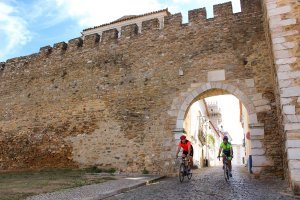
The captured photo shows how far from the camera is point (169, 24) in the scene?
984 centimetres

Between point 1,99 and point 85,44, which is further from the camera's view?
point 1,99

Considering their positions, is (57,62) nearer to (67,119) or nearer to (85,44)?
(85,44)

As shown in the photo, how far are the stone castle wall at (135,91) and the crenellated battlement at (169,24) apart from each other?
0.11ft

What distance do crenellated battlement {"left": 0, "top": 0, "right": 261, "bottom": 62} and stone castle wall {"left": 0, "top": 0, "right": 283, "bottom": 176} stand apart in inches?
1.3

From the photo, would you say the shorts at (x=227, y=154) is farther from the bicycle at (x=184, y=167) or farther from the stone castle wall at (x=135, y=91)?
the bicycle at (x=184, y=167)

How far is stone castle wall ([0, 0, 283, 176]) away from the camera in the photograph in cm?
829

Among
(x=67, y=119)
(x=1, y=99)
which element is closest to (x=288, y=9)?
(x=67, y=119)

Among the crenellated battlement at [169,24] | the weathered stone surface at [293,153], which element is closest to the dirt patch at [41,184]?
the weathered stone surface at [293,153]

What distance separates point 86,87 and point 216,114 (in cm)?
2488

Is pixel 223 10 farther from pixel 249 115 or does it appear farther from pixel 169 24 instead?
pixel 249 115

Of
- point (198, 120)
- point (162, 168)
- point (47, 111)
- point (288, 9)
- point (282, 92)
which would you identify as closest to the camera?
point (282, 92)

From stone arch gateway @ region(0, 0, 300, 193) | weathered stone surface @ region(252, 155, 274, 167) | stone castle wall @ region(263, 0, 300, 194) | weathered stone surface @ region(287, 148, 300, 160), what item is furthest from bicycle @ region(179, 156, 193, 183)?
weathered stone surface @ region(287, 148, 300, 160)

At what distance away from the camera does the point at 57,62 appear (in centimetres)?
1171

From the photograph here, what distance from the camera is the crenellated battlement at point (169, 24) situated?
8906 mm
